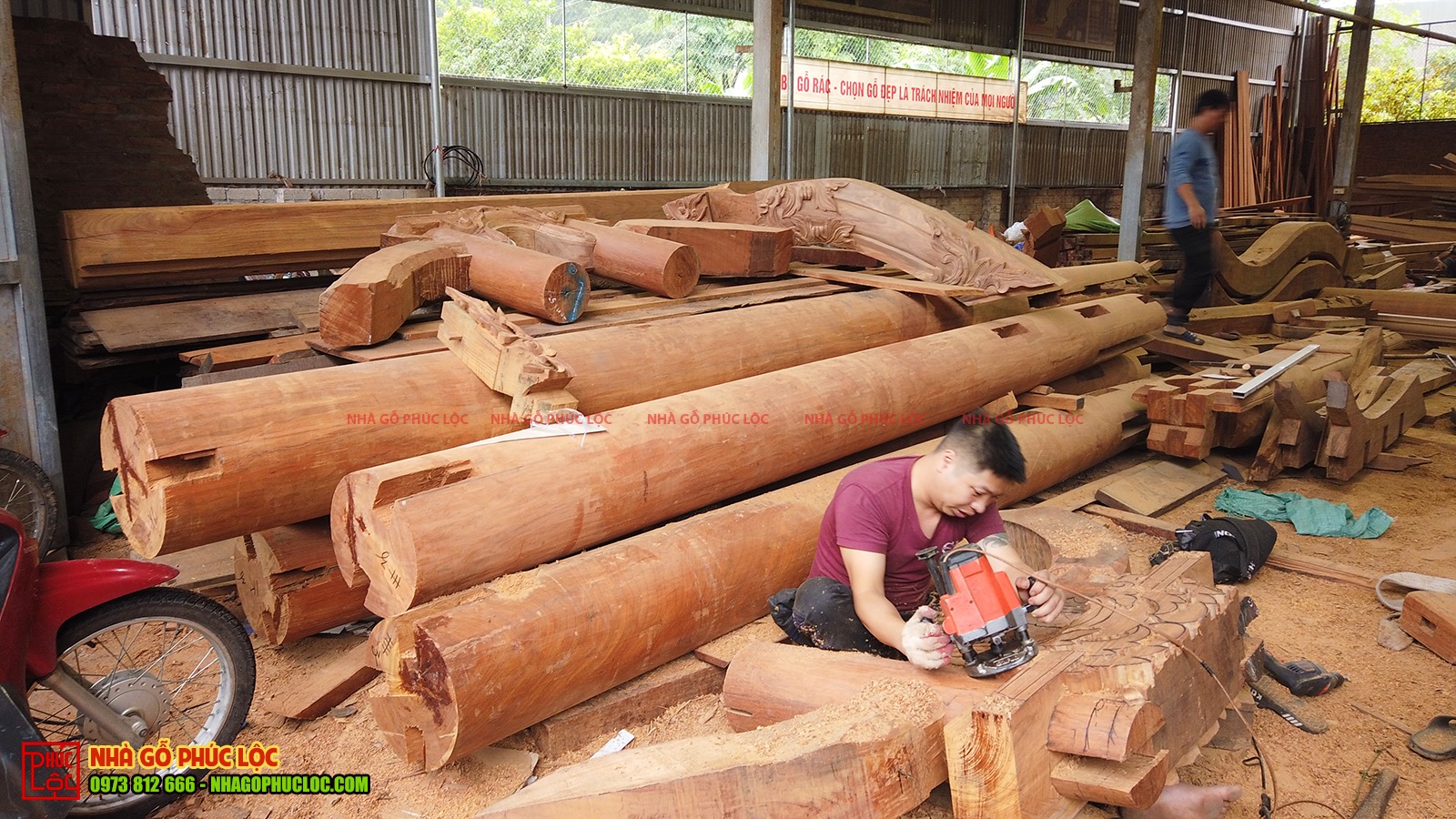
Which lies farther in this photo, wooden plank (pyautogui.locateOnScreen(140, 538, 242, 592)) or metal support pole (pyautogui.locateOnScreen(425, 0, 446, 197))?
metal support pole (pyautogui.locateOnScreen(425, 0, 446, 197))

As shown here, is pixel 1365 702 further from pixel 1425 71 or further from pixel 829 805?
pixel 1425 71

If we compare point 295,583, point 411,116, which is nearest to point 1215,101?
point 295,583

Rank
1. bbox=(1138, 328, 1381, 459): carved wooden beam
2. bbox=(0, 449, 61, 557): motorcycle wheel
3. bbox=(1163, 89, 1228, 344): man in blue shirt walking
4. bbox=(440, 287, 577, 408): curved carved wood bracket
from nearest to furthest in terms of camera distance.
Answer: bbox=(440, 287, 577, 408): curved carved wood bracket, bbox=(0, 449, 61, 557): motorcycle wheel, bbox=(1138, 328, 1381, 459): carved wooden beam, bbox=(1163, 89, 1228, 344): man in blue shirt walking

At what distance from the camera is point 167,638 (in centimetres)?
359

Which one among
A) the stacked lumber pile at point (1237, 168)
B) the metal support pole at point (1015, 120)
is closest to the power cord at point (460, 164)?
the metal support pole at point (1015, 120)

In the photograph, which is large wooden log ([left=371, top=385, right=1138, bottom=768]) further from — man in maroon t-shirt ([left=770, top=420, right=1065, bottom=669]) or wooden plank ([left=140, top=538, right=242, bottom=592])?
wooden plank ([left=140, top=538, right=242, bottom=592])

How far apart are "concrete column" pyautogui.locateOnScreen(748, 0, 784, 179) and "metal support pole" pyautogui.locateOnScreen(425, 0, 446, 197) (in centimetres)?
386

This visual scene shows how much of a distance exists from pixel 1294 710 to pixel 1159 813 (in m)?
1.17

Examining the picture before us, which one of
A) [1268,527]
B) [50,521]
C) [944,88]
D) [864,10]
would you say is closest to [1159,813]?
[1268,527]

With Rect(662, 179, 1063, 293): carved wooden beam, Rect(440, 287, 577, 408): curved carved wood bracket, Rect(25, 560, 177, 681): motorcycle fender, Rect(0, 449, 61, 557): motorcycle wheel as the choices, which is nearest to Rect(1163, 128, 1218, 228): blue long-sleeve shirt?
Rect(662, 179, 1063, 293): carved wooden beam

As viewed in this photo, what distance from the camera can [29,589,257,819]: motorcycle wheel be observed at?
2717mm

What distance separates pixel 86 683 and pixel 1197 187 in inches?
279

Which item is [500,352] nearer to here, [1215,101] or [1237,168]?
[1215,101]

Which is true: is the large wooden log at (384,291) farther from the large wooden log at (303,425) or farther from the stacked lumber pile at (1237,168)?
the stacked lumber pile at (1237,168)
